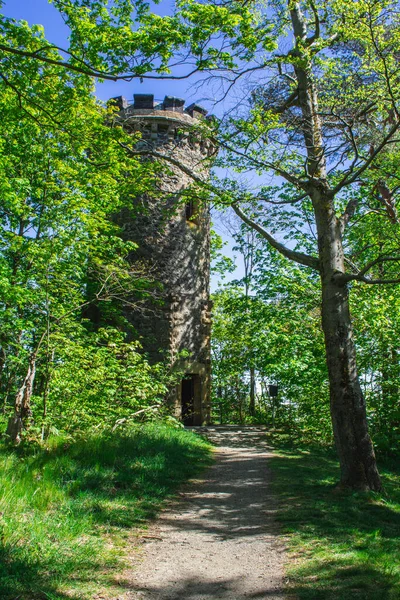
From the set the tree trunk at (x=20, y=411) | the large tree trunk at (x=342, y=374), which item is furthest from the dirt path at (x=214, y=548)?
the tree trunk at (x=20, y=411)

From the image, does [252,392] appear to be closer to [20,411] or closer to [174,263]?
[174,263]

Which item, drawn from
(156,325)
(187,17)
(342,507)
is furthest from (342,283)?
(156,325)

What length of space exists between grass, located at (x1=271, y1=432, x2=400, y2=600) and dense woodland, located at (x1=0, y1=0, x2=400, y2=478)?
637 millimetres

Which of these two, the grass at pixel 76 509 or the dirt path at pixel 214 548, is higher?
the grass at pixel 76 509

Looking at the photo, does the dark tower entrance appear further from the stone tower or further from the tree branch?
the tree branch

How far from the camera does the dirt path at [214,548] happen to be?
324 centimetres

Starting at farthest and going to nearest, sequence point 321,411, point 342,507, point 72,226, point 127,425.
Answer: point 321,411, point 72,226, point 127,425, point 342,507

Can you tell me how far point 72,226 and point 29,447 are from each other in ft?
14.1

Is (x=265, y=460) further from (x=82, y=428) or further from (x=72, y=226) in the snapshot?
(x=72, y=226)

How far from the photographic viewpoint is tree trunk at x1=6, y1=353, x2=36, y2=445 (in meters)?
5.91

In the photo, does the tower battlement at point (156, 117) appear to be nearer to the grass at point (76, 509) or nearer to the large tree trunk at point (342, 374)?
the large tree trunk at point (342, 374)

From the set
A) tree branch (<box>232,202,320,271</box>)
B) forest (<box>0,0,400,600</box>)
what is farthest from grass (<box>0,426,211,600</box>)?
tree branch (<box>232,202,320,271</box>)

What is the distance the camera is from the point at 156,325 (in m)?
13.4

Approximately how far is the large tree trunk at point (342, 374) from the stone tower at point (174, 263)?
6.98 meters
